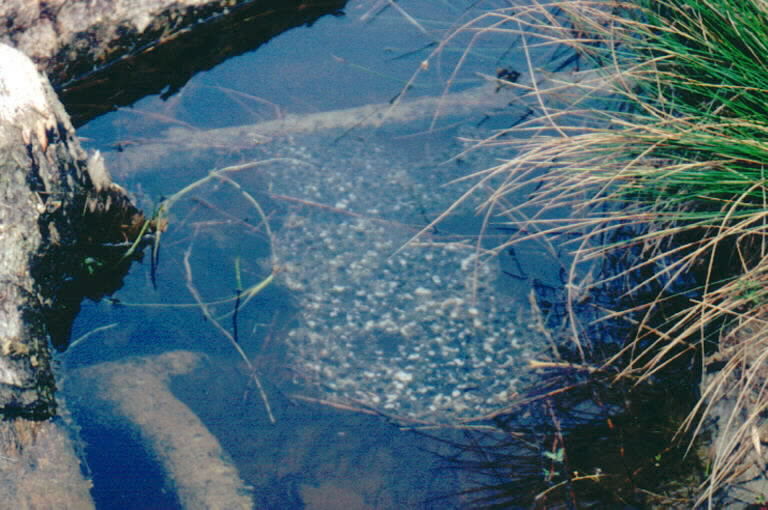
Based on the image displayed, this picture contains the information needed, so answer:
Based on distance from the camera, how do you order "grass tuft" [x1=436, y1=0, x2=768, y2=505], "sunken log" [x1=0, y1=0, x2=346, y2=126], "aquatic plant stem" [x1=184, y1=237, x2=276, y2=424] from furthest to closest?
"sunken log" [x1=0, y1=0, x2=346, y2=126]
"aquatic plant stem" [x1=184, y1=237, x2=276, y2=424]
"grass tuft" [x1=436, y1=0, x2=768, y2=505]

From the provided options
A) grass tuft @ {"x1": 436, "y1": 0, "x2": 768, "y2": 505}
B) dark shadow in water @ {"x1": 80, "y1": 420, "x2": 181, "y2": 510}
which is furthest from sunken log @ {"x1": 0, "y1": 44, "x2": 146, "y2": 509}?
grass tuft @ {"x1": 436, "y1": 0, "x2": 768, "y2": 505}

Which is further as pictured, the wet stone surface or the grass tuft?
the wet stone surface

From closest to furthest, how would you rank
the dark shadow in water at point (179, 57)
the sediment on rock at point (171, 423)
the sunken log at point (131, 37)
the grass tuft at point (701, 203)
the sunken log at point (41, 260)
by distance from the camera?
the grass tuft at point (701, 203), the sunken log at point (41, 260), the sediment on rock at point (171, 423), the sunken log at point (131, 37), the dark shadow in water at point (179, 57)

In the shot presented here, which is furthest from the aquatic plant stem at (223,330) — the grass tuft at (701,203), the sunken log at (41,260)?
the grass tuft at (701,203)

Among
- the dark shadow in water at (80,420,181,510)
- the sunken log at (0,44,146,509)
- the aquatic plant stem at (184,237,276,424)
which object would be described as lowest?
the dark shadow in water at (80,420,181,510)

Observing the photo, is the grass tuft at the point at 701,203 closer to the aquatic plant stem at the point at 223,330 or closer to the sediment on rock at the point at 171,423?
the aquatic plant stem at the point at 223,330

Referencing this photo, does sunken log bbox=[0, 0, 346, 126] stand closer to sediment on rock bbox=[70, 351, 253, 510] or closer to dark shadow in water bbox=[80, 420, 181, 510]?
sediment on rock bbox=[70, 351, 253, 510]

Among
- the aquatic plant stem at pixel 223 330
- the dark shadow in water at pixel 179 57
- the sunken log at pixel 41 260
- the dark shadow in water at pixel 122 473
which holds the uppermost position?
the dark shadow in water at pixel 179 57

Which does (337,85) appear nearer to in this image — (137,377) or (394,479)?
(137,377)
